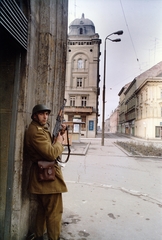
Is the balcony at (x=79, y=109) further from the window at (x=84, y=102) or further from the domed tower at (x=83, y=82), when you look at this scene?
the window at (x=84, y=102)

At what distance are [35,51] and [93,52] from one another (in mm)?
34200

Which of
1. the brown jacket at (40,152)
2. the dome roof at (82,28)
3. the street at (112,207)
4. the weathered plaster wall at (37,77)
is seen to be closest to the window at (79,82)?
the dome roof at (82,28)

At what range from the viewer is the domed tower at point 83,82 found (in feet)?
106

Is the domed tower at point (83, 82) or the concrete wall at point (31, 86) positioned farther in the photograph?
the domed tower at point (83, 82)

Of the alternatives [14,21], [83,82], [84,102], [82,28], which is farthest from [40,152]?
[82,28]

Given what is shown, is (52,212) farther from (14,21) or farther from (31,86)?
(14,21)

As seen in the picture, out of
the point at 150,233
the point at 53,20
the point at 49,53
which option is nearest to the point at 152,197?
the point at 150,233

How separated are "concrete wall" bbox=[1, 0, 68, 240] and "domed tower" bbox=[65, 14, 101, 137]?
28.6m

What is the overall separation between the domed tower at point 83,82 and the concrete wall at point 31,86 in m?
28.6

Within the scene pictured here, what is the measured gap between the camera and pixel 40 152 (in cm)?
217

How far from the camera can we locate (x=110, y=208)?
374 cm

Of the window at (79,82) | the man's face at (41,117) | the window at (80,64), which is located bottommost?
the man's face at (41,117)

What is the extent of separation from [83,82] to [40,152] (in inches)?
1290

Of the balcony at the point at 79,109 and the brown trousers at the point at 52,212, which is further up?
the balcony at the point at 79,109
